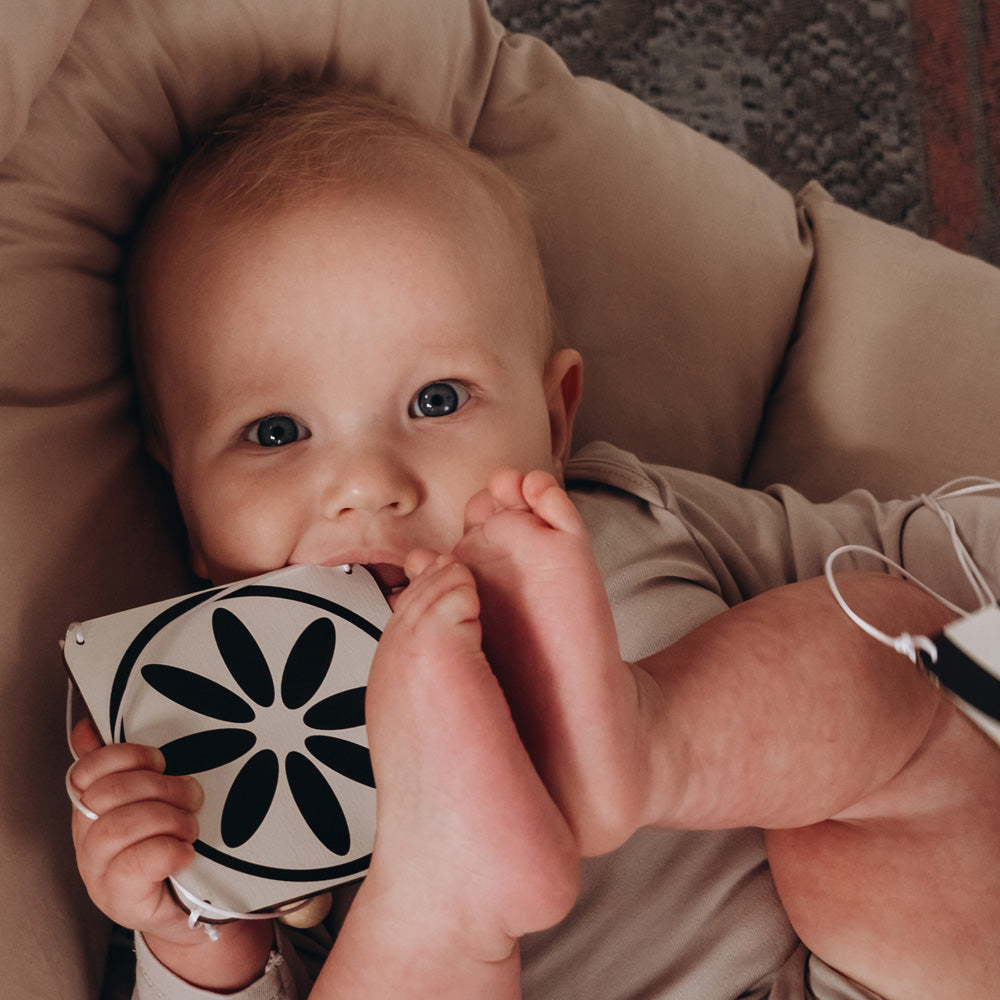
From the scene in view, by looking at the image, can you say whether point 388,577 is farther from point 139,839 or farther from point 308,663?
point 139,839

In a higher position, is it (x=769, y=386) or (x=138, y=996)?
(x=769, y=386)

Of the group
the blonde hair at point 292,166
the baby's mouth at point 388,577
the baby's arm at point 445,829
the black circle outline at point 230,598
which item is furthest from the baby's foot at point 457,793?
the blonde hair at point 292,166

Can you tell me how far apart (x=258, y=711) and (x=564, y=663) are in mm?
289

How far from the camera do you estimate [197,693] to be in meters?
0.73

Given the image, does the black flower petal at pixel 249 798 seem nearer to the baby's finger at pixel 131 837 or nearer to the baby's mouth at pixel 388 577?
the baby's finger at pixel 131 837

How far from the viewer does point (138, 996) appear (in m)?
0.74

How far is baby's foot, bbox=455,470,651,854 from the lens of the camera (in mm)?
549

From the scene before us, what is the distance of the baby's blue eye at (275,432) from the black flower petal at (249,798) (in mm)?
247

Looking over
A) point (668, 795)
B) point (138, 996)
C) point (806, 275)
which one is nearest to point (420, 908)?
point (668, 795)

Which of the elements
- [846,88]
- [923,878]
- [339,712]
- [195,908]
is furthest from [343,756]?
[846,88]

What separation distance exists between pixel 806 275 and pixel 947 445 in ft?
0.92

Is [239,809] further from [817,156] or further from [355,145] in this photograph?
[817,156]

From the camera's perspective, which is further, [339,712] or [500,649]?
[339,712]

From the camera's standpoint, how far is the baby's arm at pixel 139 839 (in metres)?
0.63
